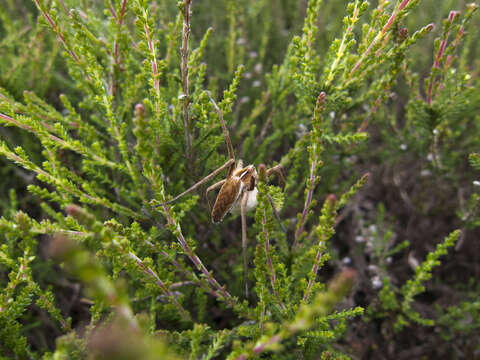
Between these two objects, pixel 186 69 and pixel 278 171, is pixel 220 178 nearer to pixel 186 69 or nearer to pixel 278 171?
pixel 278 171

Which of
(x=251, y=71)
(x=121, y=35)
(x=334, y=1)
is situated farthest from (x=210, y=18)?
(x=121, y=35)

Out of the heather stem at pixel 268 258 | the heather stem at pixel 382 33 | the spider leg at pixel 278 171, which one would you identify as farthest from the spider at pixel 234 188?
the heather stem at pixel 382 33

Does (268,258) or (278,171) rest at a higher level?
(278,171)

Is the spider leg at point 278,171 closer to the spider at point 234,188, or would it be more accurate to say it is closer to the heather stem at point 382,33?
the spider at point 234,188

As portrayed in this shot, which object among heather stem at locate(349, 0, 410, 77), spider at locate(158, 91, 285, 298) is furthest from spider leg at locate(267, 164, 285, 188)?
heather stem at locate(349, 0, 410, 77)

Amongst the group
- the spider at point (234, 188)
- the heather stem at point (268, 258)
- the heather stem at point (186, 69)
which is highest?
the heather stem at point (186, 69)

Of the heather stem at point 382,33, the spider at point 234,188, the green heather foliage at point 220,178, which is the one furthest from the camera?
the spider at point 234,188

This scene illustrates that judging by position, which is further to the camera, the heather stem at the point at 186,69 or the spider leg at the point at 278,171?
the spider leg at the point at 278,171

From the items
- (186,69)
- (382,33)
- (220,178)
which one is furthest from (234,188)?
(382,33)

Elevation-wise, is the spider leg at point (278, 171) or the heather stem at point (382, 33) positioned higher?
the heather stem at point (382, 33)
